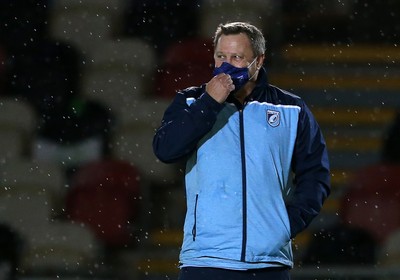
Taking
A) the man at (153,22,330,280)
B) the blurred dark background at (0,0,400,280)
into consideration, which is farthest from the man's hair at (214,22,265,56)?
the blurred dark background at (0,0,400,280)

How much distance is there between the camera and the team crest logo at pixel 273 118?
7.72ft

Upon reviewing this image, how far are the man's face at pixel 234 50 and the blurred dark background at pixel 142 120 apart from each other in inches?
67.7

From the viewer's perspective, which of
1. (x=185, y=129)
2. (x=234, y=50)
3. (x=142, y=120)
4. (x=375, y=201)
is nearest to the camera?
(x=185, y=129)

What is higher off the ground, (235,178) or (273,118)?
(273,118)

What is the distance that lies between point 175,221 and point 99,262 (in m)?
0.37

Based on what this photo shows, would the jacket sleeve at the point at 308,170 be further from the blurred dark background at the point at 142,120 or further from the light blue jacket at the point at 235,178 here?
the blurred dark background at the point at 142,120

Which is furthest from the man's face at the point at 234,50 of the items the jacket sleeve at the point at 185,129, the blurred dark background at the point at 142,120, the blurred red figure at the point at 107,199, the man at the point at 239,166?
the blurred red figure at the point at 107,199

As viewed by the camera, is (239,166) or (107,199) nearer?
(239,166)

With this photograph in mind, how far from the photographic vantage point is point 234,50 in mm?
2391

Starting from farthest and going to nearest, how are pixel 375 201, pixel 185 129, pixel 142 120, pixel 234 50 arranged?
pixel 142 120 → pixel 375 201 → pixel 234 50 → pixel 185 129

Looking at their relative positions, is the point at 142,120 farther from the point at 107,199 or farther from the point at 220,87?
the point at 220,87

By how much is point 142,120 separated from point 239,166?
9.66 ft

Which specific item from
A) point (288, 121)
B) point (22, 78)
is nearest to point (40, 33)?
point (22, 78)

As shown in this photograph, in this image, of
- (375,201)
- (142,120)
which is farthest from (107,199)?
(375,201)
